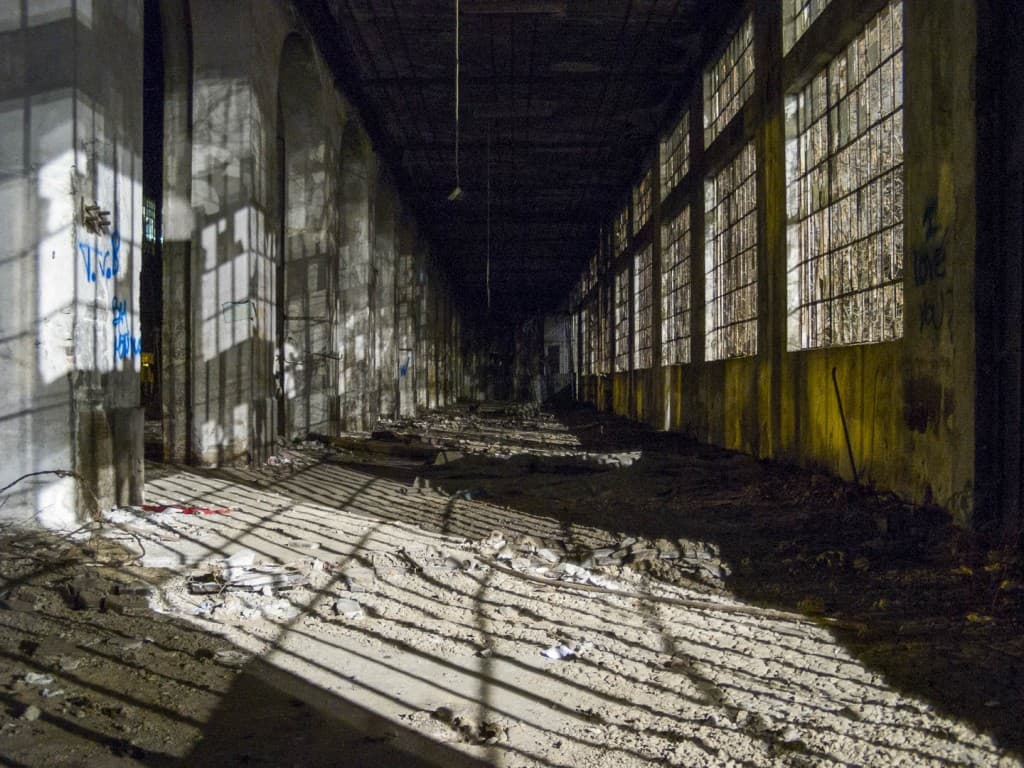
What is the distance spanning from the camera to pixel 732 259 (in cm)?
1210

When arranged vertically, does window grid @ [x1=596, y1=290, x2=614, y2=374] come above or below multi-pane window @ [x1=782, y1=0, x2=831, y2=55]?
below

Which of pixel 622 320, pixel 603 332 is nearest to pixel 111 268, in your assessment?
pixel 622 320

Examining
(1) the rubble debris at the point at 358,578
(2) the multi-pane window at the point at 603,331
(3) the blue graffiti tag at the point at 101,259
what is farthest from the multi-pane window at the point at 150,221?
(1) the rubble debris at the point at 358,578

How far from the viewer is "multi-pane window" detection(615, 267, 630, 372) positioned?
22.0 meters

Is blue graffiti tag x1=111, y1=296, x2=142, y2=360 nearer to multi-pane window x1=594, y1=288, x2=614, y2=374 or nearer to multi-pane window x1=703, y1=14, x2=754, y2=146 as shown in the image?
multi-pane window x1=703, y1=14, x2=754, y2=146

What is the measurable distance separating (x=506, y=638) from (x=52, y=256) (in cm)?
388

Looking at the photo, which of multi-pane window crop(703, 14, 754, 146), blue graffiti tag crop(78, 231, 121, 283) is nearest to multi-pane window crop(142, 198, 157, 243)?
multi-pane window crop(703, 14, 754, 146)

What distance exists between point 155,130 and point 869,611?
1767 cm

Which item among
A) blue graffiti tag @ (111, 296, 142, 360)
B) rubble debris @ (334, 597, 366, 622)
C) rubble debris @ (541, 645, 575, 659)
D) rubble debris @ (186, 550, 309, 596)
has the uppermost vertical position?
→ blue graffiti tag @ (111, 296, 142, 360)

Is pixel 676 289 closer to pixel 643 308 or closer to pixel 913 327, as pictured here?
pixel 643 308

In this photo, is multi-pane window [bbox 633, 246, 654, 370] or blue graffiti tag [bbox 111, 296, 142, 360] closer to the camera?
blue graffiti tag [bbox 111, 296, 142, 360]

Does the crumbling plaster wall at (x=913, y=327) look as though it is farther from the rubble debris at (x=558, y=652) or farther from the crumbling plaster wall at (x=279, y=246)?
the crumbling plaster wall at (x=279, y=246)

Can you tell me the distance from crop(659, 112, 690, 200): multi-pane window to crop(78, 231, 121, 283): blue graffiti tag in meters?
11.1

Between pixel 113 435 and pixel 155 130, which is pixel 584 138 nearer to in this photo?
pixel 155 130
